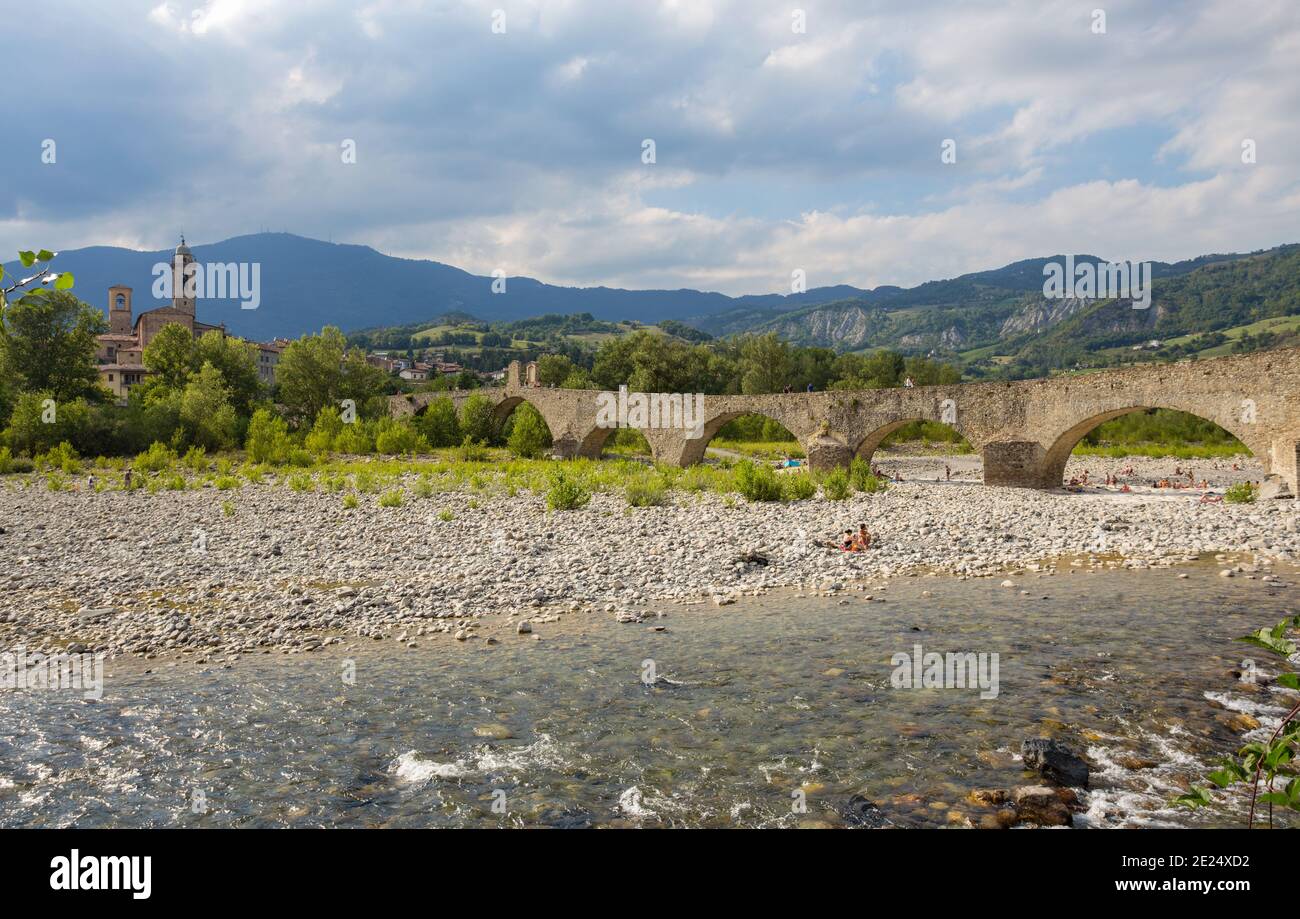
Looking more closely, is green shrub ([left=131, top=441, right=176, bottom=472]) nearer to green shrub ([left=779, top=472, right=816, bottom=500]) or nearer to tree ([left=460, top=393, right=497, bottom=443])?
tree ([left=460, top=393, right=497, bottom=443])

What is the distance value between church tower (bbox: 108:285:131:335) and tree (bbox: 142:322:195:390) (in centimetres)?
5459

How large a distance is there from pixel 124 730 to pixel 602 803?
182 inches

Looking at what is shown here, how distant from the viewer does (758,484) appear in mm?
24031

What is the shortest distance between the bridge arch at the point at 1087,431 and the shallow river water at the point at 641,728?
14.5 meters

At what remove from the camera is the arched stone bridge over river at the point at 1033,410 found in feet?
70.5

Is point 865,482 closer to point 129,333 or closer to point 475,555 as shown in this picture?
point 475,555

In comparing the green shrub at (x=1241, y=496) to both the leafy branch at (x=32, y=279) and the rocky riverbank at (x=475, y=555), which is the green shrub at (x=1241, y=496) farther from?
the leafy branch at (x=32, y=279)

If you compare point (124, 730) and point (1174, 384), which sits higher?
point (1174, 384)

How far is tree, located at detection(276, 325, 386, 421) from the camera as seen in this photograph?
55.8m

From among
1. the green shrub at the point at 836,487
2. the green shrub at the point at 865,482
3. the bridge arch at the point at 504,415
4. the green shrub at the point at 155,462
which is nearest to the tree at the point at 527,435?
the bridge arch at the point at 504,415

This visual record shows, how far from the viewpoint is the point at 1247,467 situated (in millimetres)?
38406

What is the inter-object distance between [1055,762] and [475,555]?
11.2m
